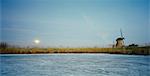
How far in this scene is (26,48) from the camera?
2388 cm

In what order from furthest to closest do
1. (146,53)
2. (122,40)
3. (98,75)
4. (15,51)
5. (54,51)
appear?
(122,40), (54,51), (15,51), (146,53), (98,75)

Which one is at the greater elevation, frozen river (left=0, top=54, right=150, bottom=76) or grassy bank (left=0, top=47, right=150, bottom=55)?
grassy bank (left=0, top=47, right=150, bottom=55)

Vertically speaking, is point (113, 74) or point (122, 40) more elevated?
point (122, 40)

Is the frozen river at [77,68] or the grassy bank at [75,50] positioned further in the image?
the grassy bank at [75,50]

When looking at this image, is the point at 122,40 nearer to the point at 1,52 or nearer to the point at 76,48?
the point at 76,48

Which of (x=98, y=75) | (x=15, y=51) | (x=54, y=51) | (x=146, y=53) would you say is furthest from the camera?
(x=54, y=51)

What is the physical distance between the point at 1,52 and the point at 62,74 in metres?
14.3

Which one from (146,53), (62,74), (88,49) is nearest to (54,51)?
(88,49)

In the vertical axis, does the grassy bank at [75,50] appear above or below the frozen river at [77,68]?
above

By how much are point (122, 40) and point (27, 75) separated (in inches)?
862

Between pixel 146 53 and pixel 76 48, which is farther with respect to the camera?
pixel 76 48

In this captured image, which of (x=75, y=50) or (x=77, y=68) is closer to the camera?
(x=77, y=68)

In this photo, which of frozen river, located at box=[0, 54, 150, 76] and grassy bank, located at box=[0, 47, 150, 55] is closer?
frozen river, located at box=[0, 54, 150, 76]

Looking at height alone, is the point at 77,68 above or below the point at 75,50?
below
